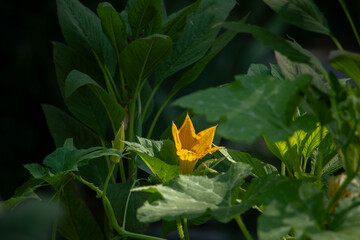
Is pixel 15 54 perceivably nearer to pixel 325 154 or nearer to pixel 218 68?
pixel 218 68

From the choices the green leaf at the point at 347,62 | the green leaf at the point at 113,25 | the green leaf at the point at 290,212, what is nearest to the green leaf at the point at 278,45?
the green leaf at the point at 347,62

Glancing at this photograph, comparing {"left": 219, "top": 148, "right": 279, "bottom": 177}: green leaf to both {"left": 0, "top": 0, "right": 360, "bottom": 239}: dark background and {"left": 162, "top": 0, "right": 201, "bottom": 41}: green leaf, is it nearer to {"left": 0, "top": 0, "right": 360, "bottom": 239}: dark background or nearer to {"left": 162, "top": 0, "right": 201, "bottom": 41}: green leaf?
{"left": 162, "top": 0, "right": 201, "bottom": 41}: green leaf

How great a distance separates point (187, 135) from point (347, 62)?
0.25 metres

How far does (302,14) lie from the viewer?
43cm

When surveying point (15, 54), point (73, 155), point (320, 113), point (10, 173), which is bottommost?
point (10, 173)

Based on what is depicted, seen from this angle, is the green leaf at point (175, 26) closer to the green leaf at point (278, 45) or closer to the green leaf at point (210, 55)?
the green leaf at point (210, 55)

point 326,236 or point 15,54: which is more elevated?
point 326,236

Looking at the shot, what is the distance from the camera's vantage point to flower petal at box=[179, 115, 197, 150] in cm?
58

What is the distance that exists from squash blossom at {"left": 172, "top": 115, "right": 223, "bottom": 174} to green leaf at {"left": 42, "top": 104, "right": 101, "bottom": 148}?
1.22 feet

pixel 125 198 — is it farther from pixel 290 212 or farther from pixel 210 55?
pixel 290 212

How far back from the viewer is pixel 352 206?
33cm

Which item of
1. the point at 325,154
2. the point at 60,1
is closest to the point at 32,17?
the point at 60,1

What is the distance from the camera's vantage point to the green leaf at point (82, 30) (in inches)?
32.3

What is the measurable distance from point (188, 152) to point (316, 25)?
223 millimetres
